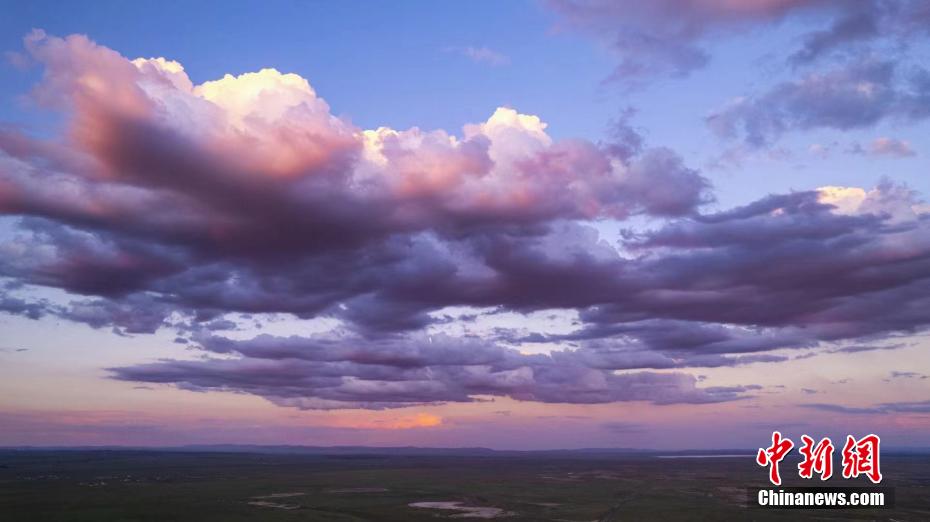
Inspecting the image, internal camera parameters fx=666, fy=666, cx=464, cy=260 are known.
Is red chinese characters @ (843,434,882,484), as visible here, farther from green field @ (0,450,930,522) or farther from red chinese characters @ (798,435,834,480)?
green field @ (0,450,930,522)

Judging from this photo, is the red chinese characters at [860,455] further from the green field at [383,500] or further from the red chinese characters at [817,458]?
the green field at [383,500]

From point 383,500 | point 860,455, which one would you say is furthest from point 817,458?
point 383,500

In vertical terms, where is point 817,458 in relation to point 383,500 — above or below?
above

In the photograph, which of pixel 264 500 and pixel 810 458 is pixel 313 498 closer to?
pixel 264 500

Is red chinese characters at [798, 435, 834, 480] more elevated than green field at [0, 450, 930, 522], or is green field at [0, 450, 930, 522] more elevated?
red chinese characters at [798, 435, 834, 480]

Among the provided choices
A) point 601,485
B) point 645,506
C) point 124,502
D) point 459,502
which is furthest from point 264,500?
point 601,485

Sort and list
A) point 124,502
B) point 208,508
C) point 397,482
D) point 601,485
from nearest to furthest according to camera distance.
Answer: point 208,508
point 124,502
point 601,485
point 397,482

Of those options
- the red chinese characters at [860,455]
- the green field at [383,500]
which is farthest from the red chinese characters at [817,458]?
the green field at [383,500]

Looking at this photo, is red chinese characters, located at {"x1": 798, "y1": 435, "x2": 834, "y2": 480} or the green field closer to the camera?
red chinese characters, located at {"x1": 798, "y1": 435, "x2": 834, "y2": 480}

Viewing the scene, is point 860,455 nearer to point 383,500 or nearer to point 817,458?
point 817,458

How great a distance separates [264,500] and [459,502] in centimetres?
3980

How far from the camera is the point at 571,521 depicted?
335ft

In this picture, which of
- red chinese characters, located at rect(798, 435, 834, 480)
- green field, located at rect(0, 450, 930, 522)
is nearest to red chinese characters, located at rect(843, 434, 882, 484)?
red chinese characters, located at rect(798, 435, 834, 480)

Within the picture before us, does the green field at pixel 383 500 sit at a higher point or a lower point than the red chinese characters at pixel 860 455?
lower
